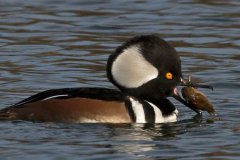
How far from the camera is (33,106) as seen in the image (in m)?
13.5

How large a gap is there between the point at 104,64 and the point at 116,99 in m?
4.11

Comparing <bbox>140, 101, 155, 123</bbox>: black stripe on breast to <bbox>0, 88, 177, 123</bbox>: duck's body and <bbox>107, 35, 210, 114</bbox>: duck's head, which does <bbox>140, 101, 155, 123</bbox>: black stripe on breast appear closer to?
<bbox>0, 88, 177, 123</bbox>: duck's body

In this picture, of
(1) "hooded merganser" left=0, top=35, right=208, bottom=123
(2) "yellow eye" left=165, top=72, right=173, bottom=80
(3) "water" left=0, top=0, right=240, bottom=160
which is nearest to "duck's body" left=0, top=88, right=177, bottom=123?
(1) "hooded merganser" left=0, top=35, right=208, bottom=123

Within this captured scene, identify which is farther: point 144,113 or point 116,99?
point 144,113

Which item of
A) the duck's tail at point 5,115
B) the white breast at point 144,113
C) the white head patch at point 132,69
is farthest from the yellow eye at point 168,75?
the duck's tail at point 5,115

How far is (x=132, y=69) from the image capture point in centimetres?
1359

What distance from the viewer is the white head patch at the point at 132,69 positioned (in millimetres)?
13508

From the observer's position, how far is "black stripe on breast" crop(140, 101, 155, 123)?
1368 centimetres

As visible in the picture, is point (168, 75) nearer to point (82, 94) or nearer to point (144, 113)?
point (144, 113)

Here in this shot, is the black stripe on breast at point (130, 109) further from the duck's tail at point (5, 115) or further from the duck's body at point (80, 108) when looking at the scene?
the duck's tail at point (5, 115)

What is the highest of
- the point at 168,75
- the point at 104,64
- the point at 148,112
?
the point at 168,75

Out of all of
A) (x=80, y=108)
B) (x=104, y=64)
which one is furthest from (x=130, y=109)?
(x=104, y=64)

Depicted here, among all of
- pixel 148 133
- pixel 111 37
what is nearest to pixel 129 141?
pixel 148 133

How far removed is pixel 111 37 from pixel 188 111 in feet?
16.1
